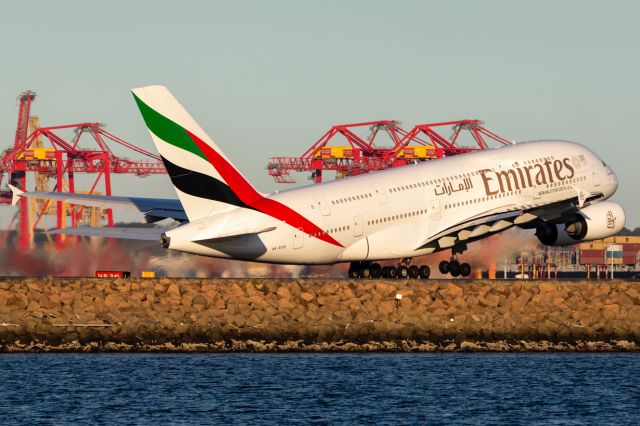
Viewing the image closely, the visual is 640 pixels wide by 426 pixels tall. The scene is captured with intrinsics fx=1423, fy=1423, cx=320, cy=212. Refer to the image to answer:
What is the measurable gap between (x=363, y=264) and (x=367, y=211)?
4898 millimetres

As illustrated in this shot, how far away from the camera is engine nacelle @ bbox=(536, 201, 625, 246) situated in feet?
235

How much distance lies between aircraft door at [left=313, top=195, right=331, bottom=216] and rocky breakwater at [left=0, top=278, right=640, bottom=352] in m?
3.04

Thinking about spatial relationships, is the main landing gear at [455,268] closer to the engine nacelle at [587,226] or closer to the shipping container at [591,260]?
the engine nacelle at [587,226]

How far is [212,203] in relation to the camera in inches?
2330

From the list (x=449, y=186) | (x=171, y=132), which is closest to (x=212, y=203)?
(x=171, y=132)

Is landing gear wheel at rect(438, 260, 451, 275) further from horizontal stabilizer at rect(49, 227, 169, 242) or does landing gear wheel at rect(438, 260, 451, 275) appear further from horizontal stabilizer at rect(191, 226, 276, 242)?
horizontal stabilizer at rect(49, 227, 169, 242)

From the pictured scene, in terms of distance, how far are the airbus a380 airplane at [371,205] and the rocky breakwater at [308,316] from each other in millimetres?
2408

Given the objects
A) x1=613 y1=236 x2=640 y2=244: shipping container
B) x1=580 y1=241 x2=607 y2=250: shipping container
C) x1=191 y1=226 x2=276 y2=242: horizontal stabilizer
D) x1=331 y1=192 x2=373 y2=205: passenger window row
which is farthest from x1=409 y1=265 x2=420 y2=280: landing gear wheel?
x1=613 y1=236 x2=640 y2=244: shipping container

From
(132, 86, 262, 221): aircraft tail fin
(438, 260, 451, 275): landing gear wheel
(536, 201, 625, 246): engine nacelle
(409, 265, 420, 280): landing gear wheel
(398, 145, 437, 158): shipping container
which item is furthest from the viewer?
(398, 145, 437, 158): shipping container

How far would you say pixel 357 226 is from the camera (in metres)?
63.9

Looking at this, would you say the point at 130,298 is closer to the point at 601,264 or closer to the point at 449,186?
the point at 449,186

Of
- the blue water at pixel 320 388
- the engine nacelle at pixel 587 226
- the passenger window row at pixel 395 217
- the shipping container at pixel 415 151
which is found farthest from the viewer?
→ the shipping container at pixel 415 151

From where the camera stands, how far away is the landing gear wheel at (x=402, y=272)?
68131 millimetres

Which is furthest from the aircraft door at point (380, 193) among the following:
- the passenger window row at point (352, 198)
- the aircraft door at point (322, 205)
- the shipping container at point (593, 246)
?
the shipping container at point (593, 246)
